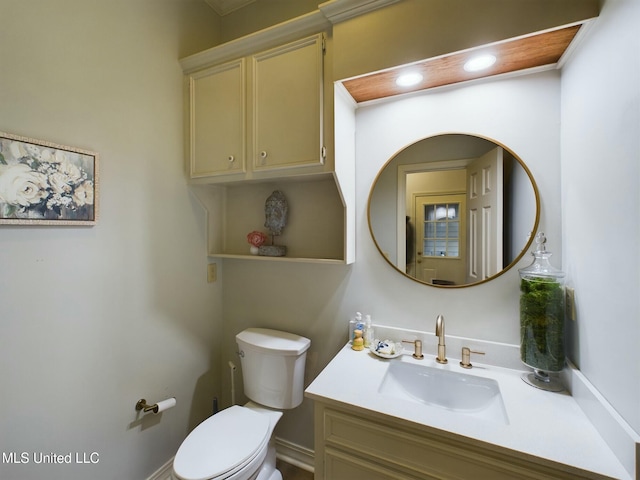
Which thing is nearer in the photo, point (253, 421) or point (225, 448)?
point (225, 448)

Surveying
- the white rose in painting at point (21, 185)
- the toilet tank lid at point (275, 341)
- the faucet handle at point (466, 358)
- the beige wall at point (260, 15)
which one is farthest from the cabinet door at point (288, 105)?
the faucet handle at point (466, 358)

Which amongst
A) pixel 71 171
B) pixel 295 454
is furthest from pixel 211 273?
pixel 295 454

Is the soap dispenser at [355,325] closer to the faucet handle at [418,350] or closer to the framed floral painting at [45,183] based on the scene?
the faucet handle at [418,350]

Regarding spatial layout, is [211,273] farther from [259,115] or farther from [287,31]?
[287,31]

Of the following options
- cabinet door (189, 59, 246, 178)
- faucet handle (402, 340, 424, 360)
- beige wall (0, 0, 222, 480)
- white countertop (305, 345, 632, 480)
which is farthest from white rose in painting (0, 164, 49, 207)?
faucet handle (402, 340, 424, 360)

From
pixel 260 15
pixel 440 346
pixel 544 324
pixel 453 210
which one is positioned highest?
pixel 260 15

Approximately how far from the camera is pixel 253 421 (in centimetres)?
136

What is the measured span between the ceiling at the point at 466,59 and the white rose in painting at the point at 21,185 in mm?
1315

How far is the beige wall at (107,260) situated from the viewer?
3.37 ft

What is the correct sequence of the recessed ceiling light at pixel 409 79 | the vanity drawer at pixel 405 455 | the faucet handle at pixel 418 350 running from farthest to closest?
1. the faucet handle at pixel 418 350
2. the recessed ceiling light at pixel 409 79
3. the vanity drawer at pixel 405 455

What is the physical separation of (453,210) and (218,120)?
1362mm

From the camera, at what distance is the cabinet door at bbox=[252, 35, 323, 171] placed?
1271 mm

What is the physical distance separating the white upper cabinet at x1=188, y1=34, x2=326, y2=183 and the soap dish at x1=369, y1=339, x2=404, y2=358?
94 centimetres

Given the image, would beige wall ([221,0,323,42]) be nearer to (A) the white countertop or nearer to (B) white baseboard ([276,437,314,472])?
(A) the white countertop
